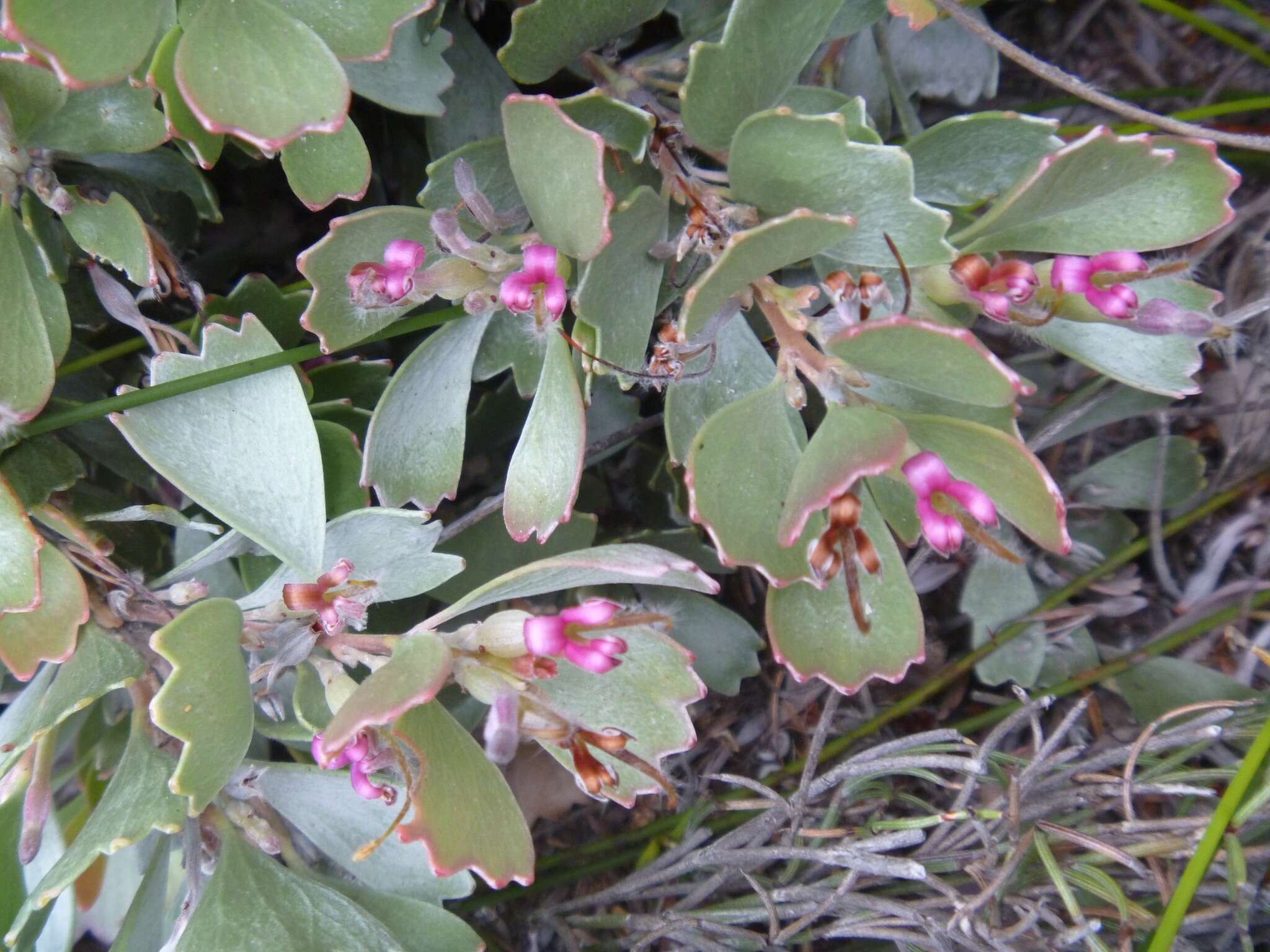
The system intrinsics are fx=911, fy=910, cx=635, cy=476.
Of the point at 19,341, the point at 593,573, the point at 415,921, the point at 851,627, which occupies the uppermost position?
the point at 19,341

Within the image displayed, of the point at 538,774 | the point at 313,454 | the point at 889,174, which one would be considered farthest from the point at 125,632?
the point at 889,174

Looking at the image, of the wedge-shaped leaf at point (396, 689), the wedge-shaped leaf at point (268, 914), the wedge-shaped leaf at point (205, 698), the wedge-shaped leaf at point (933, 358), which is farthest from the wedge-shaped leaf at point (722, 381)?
the wedge-shaped leaf at point (268, 914)

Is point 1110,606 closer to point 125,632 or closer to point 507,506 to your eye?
point 507,506

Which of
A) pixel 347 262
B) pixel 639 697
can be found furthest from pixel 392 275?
pixel 639 697

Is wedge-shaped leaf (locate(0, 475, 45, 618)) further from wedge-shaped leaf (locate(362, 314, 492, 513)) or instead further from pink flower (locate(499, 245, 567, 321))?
pink flower (locate(499, 245, 567, 321))

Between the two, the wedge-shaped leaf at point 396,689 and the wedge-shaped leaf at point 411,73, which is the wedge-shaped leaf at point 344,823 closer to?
the wedge-shaped leaf at point 396,689

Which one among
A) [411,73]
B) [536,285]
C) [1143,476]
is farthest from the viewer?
[1143,476]

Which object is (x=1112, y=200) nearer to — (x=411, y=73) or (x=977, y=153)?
Result: (x=977, y=153)
